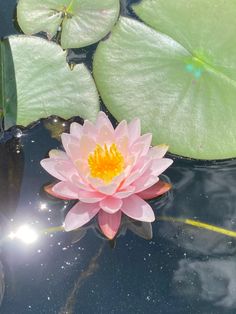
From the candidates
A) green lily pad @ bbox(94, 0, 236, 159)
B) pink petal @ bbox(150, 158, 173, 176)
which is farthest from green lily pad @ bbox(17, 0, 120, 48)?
pink petal @ bbox(150, 158, 173, 176)

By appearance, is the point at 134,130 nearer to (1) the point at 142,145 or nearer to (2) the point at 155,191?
(1) the point at 142,145

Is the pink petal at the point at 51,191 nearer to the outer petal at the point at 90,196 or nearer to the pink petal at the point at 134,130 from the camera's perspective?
the outer petal at the point at 90,196

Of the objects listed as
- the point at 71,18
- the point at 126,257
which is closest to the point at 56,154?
the point at 126,257

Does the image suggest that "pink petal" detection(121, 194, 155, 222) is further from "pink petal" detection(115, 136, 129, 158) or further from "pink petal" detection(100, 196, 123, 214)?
"pink petal" detection(115, 136, 129, 158)

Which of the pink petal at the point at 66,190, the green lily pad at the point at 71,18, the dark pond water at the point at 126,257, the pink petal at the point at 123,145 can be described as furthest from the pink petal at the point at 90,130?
the green lily pad at the point at 71,18

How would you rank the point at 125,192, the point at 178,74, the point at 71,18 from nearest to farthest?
the point at 125,192 < the point at 178,74 < the point at 71,18

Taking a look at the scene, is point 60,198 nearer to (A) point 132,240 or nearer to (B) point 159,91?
(A) point 132,240
